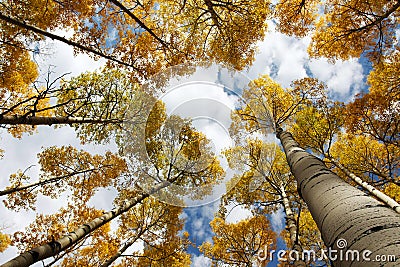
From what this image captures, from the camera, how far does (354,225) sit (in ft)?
3.52

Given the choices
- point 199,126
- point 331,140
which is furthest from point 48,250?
point 331,140

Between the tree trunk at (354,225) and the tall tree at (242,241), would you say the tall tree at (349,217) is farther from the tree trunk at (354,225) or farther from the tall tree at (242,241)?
the tall tree at (242,241)

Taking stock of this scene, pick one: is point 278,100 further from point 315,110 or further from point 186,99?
point 186,99

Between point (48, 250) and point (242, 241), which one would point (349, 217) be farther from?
point (242, 241)

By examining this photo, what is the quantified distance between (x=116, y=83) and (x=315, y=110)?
26.2 ft

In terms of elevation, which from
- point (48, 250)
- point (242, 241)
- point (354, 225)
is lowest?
point (354, 225)

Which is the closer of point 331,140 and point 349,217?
point 349,217

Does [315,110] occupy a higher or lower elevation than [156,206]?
higher

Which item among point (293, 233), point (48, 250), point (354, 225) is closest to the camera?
point (354, 225)

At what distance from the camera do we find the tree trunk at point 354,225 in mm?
899

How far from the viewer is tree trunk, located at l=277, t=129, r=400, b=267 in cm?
90

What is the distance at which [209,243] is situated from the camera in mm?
11008

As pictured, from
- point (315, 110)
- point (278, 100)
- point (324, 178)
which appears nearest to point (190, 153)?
point (324, 178)

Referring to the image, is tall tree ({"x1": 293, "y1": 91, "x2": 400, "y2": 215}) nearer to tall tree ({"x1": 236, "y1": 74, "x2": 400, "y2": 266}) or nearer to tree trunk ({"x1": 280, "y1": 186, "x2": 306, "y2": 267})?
tree trunk ({"x1": 280, "y1": 186, "x2": 306, "y2": 267})
